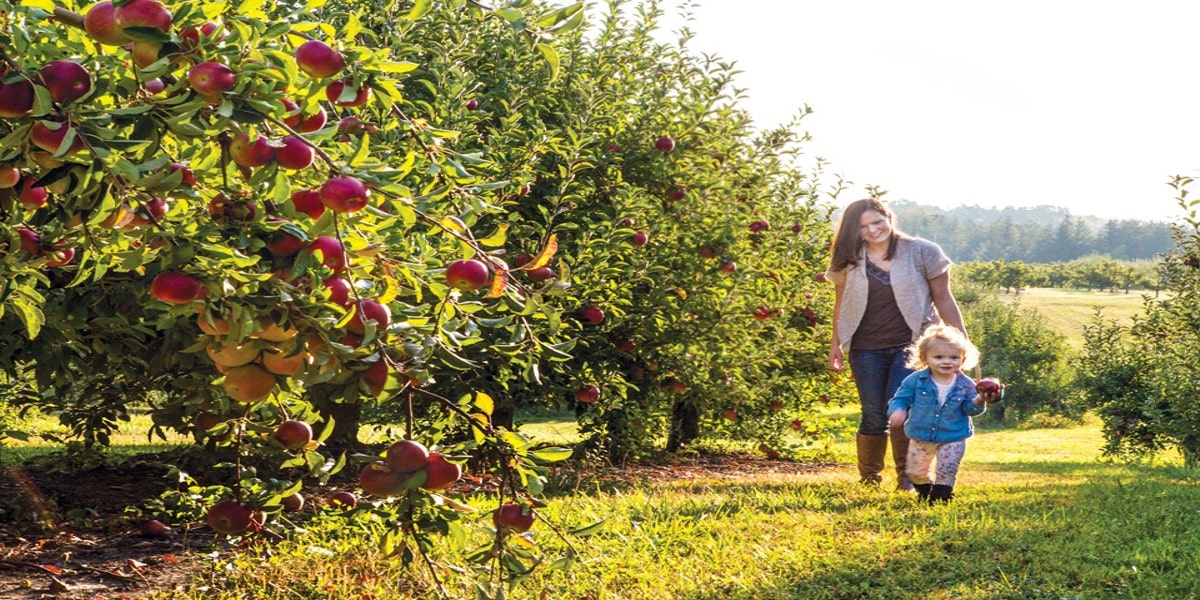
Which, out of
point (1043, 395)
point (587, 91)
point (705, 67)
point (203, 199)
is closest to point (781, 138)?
point (705, 67)

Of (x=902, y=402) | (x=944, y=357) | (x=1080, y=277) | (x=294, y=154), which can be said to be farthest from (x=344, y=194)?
(x=1080, y=277)

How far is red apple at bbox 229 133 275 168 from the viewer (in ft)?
5.67

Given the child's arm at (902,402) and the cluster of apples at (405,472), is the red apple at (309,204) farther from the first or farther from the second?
the child's arm at (902,402)

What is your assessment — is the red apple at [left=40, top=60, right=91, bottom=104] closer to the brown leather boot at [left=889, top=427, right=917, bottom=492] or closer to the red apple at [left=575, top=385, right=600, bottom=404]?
the brown leather boot at [left=889, top=427, right=917, bottom=492]

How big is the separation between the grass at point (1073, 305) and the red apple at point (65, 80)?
131ft

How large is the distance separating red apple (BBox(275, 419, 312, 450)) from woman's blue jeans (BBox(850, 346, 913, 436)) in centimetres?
397

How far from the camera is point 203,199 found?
2.10 meters

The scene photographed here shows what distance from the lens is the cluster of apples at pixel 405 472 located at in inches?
83.4

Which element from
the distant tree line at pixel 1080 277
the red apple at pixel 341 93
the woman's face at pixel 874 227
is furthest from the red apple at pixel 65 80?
the distant tree line at pixel 1080 277

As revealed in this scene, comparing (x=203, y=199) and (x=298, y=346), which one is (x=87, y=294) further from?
(x=298, y=346)

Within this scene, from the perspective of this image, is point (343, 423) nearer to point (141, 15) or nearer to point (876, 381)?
point (876, 381)

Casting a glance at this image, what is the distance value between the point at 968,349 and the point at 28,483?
5.24 metres

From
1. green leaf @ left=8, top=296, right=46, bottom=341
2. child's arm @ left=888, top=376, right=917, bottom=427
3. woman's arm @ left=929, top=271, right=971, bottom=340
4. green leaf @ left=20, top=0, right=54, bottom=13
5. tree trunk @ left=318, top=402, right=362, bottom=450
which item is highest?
green leaf @ left=20, top=0, right=54, bottom=13

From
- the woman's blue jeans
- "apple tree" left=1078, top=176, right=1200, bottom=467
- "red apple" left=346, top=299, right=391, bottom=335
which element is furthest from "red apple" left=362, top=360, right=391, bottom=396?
"apple tree" left=1078, top=176, right=1200, bottom=467
